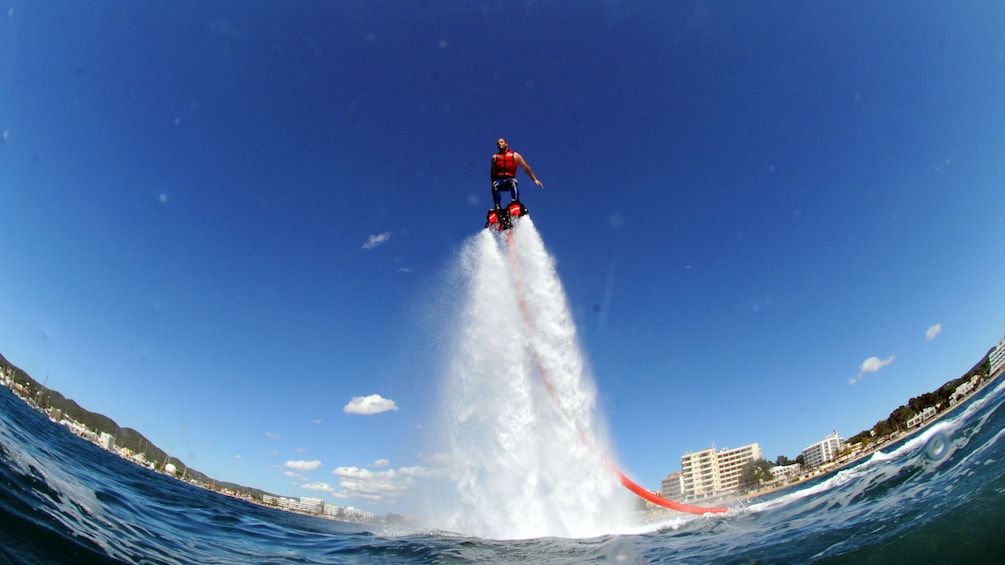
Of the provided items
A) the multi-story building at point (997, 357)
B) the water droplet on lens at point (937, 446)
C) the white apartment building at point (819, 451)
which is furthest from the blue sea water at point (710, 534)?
the white apartment building at point (819, 451)

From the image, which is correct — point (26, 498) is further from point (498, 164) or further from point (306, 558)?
point (498, 164)

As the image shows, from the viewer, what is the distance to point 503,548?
37.0ft

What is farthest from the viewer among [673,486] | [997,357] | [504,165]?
[673,486]

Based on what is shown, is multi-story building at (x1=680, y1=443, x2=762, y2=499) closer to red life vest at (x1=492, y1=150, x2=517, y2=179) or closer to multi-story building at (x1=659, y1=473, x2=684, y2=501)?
multi-story building at (x1=659, y1=473, x2=684, y2=501)

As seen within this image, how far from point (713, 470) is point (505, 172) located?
131255 millimetres

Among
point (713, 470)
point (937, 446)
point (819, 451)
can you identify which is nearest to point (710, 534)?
point (937, 446)

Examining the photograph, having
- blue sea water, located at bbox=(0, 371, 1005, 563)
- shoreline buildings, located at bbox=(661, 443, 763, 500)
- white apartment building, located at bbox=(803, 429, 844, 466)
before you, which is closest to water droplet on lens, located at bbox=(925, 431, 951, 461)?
blue sea water, located at bbox=(0, 371, 1005, 563)

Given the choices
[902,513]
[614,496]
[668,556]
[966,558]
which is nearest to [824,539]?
[902,513]

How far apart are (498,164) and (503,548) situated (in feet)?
43.2

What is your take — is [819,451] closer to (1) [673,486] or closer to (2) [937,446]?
(1) [673,486]

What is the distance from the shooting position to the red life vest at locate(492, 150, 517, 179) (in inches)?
659

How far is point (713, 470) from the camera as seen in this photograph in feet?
388

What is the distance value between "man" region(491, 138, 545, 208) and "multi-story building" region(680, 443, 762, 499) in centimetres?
12336

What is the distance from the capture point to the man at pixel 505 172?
16.7 metres
